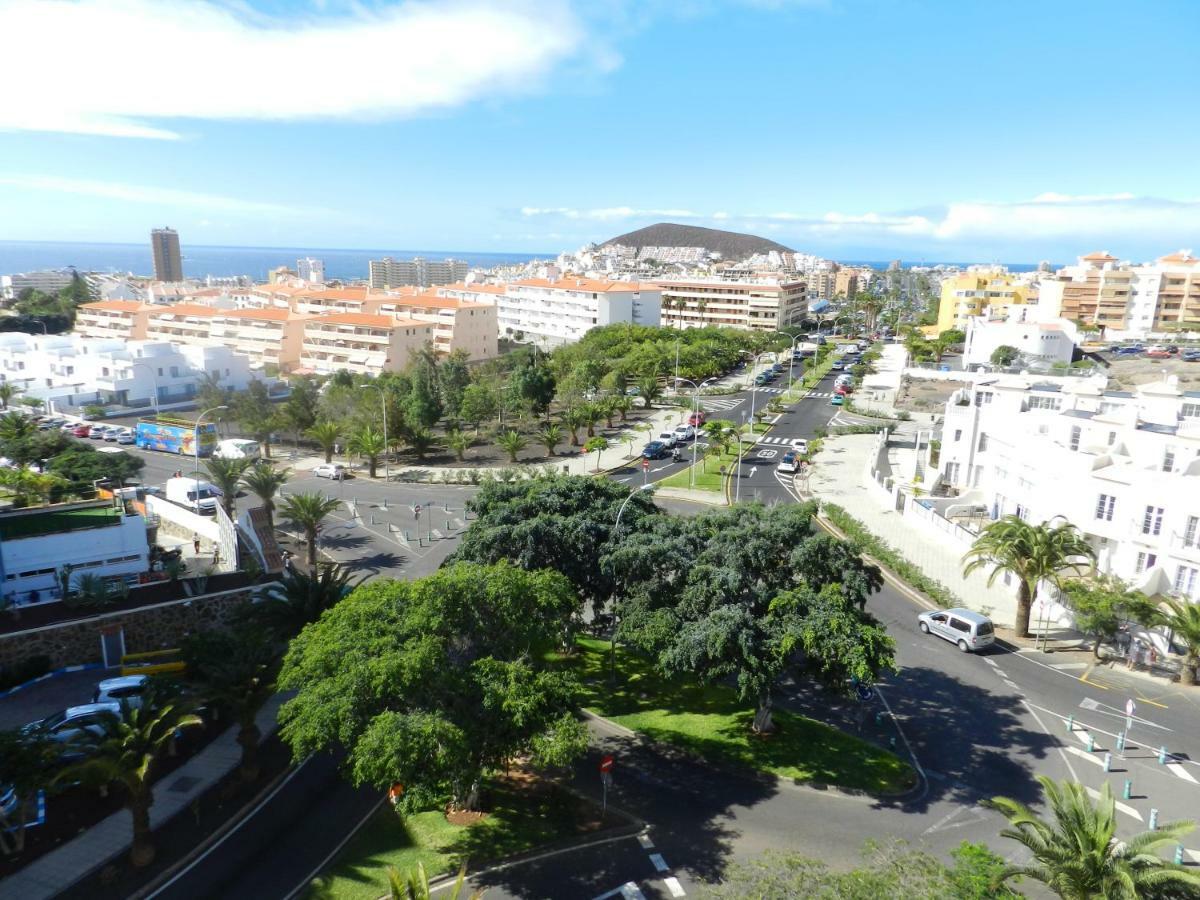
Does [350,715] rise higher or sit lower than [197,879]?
higher

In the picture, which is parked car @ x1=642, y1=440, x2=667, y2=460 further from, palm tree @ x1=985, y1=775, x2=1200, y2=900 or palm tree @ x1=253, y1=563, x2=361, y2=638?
palm tree @ x1=985, y1=775, x2=1200, y2=900

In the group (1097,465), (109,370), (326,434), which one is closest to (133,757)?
(1097,465)

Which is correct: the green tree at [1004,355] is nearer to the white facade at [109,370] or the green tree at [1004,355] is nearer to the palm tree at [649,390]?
the palm tree at [649,390]

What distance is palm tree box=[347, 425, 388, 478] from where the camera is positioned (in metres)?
53.7

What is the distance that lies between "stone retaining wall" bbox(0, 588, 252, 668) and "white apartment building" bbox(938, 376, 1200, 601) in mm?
35974

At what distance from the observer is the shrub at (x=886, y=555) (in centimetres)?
3331

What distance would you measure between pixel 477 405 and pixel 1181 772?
53078 millimetres

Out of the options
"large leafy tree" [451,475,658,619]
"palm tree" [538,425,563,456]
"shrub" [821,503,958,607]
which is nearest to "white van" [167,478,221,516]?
"palm tree" [538,425,563,456]

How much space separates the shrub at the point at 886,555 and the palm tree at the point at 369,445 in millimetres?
31127

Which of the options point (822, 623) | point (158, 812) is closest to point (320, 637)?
point (158, 812)

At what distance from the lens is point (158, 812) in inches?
782

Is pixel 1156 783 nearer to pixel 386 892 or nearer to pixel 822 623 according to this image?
pixel 822 623

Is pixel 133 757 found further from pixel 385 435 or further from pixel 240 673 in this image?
pixel 385 435

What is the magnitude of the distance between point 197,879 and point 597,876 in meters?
9.30
